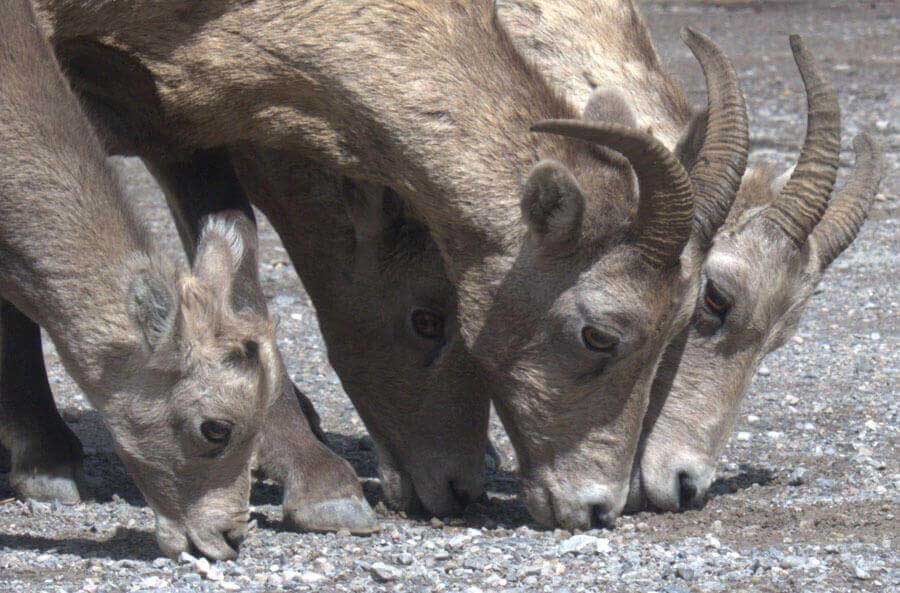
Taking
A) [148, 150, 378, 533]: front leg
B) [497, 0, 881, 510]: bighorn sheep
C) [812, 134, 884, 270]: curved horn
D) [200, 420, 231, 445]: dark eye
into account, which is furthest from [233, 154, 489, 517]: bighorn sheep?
[812, 134, 884, 270]: curved horn

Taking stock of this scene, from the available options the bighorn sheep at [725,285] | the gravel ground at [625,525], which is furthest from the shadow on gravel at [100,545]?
the bighorn sheep at [725,285]

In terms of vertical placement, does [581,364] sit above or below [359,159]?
below

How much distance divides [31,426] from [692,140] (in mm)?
3467

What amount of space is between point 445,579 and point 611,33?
3300 mm

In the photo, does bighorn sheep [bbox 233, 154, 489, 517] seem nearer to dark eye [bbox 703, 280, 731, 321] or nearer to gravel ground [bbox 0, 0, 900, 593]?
gravel ground [bbox 0, 0, 900, 593]

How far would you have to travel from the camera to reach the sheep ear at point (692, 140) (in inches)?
293

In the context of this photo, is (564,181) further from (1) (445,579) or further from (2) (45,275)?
(2) (45,275)

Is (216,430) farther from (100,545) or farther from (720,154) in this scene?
(720,154)

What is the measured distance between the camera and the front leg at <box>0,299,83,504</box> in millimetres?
7676

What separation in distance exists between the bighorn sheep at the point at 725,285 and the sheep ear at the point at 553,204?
903 millimetres

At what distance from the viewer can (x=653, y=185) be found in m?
6.59

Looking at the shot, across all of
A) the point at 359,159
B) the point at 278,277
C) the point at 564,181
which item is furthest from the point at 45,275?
the point at 278,277

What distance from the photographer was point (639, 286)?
684cm

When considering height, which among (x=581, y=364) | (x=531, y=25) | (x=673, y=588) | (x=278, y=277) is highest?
(x=531, y=25)
